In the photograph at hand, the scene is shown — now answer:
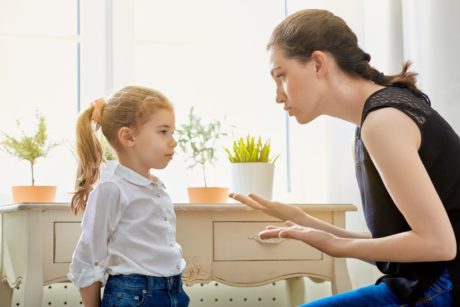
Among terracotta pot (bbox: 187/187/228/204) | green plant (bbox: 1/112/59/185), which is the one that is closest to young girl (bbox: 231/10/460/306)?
terracotta pot (bbox: 187/187/228/204)

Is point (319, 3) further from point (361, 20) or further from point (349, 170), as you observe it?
point (349, 170)

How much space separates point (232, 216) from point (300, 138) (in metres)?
0.80

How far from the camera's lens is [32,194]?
230cm

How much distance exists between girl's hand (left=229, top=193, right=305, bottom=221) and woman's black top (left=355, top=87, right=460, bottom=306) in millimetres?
244

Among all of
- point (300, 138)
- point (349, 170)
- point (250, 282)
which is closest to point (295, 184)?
point (300, 138)

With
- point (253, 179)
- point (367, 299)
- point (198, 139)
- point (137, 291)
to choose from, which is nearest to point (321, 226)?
point (367, 299)

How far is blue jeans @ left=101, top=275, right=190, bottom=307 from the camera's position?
1601 mm

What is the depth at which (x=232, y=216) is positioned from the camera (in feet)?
6.90

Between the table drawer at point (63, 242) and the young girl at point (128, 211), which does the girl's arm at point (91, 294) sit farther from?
the table drawer at point (63, 242)

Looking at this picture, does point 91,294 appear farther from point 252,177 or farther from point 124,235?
point 252,177

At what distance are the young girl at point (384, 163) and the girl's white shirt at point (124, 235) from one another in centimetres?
35

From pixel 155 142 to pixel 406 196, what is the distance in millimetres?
766

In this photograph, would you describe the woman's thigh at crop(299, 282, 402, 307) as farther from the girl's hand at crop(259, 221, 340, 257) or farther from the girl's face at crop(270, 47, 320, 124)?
the girl's face at crop(270, 47, 320, 124)

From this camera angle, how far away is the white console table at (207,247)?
195 cm
